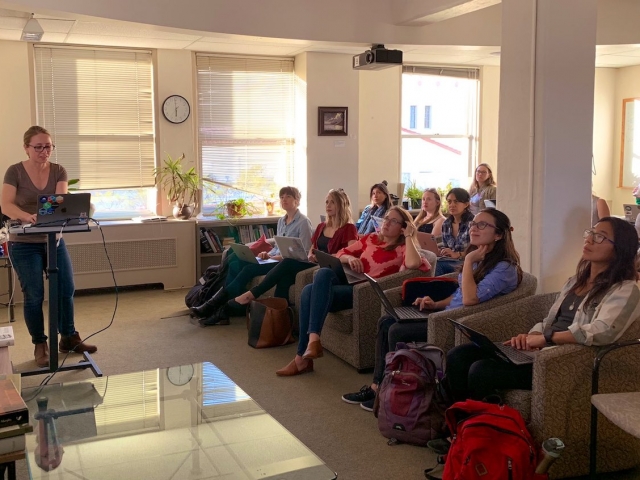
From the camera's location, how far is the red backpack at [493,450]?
113 inches

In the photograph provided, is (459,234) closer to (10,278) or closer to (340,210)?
(340,210)

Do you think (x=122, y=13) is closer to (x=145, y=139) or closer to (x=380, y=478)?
(x=145, y=139)

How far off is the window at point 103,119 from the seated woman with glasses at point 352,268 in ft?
11.4

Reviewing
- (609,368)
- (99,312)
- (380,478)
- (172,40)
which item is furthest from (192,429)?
(172,40)

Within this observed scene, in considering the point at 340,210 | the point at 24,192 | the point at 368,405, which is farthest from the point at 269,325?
the point at 24,192

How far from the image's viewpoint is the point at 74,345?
5.16m

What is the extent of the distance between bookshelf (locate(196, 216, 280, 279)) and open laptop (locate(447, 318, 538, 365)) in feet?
14.5

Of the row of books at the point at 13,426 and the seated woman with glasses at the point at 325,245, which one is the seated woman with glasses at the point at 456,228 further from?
the row of books at the point at 13,426

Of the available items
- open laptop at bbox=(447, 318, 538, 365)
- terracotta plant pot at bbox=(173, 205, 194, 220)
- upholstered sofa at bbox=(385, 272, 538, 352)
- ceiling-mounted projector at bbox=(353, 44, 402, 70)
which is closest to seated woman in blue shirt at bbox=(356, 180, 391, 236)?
ceiling-mounted projector at bbox=(353, 44, 402, 70)

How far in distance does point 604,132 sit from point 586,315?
7012 millimetres

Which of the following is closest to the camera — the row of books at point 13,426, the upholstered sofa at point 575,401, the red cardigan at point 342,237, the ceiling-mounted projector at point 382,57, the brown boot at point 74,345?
the row of books at point 13,426

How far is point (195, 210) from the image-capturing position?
7.79 meters

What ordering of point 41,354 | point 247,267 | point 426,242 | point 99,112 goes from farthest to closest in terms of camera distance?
1. point 99,112
2. point 247,267
3. point 426,242
4. point 41,354

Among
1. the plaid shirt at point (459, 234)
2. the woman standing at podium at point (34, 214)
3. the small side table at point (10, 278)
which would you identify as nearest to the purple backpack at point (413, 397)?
the plaid shirt at point (459, 234)
